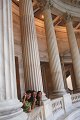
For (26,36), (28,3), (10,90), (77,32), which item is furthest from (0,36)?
(77,32)

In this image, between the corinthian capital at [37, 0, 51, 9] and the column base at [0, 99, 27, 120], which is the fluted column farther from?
the column base at [0, 99, 27, 120]

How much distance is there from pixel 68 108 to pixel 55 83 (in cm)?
230

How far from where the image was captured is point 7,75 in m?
3.54

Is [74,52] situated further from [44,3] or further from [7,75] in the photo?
[7,75]

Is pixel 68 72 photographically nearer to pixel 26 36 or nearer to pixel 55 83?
pixel 55 83

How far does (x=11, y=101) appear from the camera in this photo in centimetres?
339

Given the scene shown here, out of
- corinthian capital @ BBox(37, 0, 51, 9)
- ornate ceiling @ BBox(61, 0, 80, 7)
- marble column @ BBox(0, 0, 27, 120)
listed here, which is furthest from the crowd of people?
ornate ceiling @ BBox(61, 0, 80, 7)

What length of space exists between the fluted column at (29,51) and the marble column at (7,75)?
15.5ft

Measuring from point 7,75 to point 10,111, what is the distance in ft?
2.44

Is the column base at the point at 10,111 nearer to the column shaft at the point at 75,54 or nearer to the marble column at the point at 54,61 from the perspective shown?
the marble column at the point at 54,61

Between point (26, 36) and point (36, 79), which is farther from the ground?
point (26, 36)

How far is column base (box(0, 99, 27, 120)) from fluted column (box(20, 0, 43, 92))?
4.84m

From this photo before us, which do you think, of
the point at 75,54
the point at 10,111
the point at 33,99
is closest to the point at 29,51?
the point at 33,99

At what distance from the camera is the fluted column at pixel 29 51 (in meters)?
8.48
